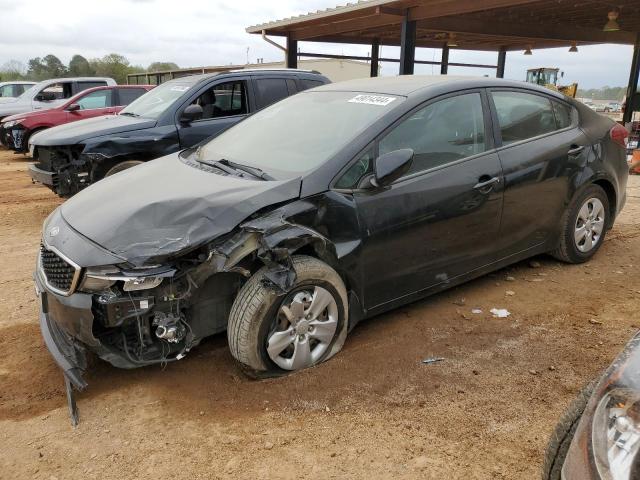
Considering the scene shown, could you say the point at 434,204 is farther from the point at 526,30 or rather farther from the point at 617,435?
the point at 526,30

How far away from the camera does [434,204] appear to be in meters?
3.53

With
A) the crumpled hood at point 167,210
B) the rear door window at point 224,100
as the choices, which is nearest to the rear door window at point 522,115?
the crumpled hood at point 167,210

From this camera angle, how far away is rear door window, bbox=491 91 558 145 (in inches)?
159

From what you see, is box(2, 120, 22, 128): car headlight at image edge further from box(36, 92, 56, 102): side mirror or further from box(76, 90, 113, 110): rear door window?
box(36, 92, 56, 102): side mirror

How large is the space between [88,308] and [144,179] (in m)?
1.14

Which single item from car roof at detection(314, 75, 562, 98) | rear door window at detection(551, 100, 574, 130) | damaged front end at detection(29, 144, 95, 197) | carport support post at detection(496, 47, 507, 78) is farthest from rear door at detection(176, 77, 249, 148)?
carport support post at detection(496, 47, 507, 78)

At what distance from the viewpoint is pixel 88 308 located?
2682 millimetres

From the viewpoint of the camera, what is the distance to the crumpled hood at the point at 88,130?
253 inches

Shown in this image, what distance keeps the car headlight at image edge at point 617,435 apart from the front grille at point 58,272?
2.40m

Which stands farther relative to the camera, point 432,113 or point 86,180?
point 86,180

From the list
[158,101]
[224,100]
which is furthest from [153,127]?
[224,100]

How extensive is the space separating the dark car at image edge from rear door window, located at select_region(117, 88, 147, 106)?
16.1 feet

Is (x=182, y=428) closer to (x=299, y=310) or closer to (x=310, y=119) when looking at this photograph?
(x=299, y=310)

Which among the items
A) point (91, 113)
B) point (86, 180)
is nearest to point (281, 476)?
point (86, 180)
